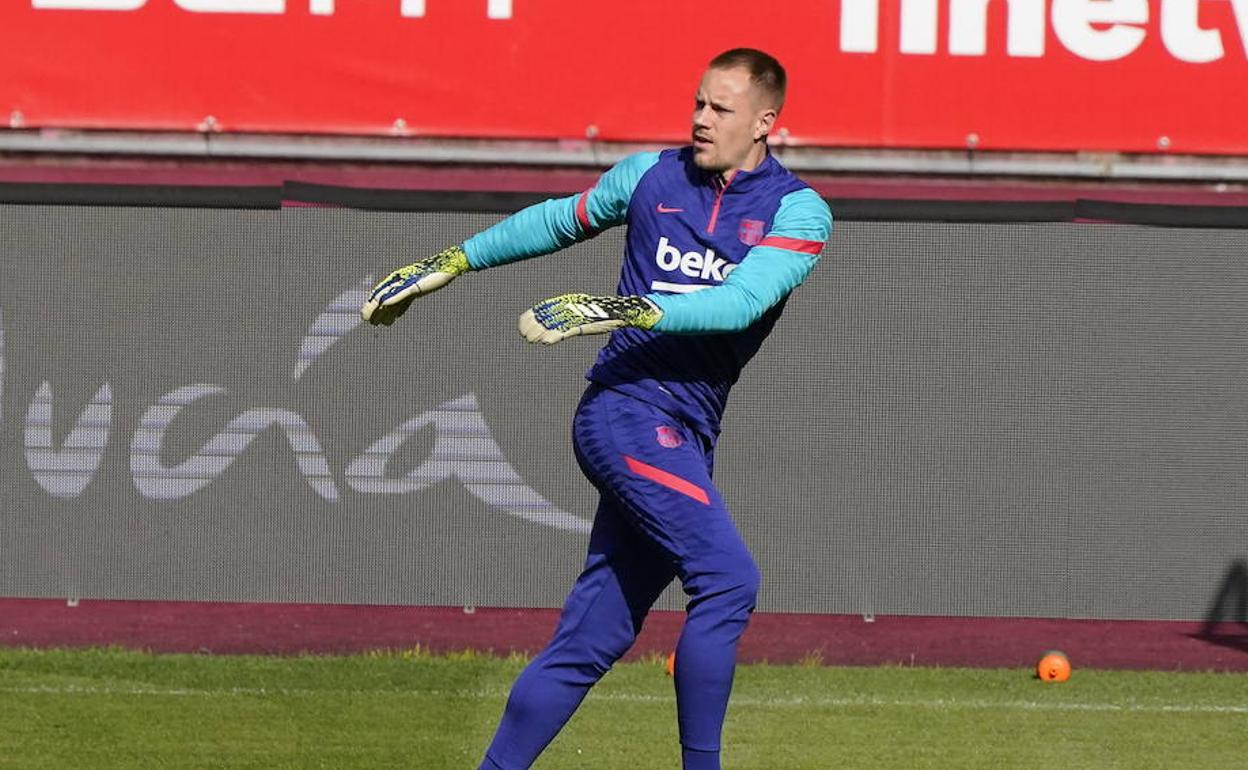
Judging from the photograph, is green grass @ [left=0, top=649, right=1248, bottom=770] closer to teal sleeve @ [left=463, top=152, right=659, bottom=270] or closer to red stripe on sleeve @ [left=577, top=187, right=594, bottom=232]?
teal sleeve @ [left=463, top=152, right=659, bottom=270]

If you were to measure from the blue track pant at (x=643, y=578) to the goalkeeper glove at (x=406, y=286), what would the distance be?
→ 0.47m

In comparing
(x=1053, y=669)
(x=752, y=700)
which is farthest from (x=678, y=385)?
(x=1053, y=669)

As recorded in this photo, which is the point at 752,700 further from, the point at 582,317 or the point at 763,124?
the point at 582,317

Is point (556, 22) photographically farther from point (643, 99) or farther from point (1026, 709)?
point (1026, 709)

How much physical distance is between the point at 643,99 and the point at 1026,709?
3888 millimetres

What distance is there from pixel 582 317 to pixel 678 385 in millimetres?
585

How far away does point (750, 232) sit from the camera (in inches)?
191

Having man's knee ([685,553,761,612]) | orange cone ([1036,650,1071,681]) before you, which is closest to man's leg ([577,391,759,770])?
man's knee ([685,553,761,612])

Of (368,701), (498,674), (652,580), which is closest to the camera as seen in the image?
(652,580)

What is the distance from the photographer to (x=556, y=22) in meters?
10.2

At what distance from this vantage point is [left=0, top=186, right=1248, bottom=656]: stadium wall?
9.36m

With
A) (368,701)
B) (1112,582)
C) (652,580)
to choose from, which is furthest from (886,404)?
(652,580)

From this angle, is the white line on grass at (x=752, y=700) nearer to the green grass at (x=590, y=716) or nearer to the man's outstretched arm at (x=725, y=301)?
the green grass at (x=590, y=716)

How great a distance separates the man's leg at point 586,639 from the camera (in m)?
4.82
